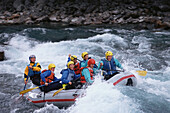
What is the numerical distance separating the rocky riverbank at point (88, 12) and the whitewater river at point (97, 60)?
561 cm

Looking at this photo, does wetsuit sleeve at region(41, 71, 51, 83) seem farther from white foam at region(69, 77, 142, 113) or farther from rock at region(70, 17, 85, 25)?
rock at region(70, 17, 85, 25)

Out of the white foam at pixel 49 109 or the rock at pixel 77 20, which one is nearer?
the white foam at pixel 49 109

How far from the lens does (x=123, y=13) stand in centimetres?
2256

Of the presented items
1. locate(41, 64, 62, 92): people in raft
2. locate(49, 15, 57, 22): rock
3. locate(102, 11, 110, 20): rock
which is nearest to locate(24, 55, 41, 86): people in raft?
locate(41, 64, 62, 92): people in raft

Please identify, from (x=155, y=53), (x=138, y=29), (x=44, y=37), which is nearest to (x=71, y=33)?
(x=44, y=37)

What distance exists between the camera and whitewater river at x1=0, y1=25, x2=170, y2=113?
16.5 ft

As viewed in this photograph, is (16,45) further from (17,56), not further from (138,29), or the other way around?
(138,29)

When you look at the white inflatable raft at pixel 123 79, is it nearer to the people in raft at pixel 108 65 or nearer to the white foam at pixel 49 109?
the people in raft at pixel 108 65

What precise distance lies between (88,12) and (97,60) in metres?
15.3

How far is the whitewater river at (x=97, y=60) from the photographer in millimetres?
5020

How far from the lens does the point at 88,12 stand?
24.1 metres

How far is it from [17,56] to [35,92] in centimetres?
604

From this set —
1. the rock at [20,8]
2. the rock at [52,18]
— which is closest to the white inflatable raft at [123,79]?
the rock at [52,18]

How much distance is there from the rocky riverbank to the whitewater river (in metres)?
5.61
